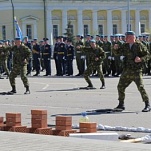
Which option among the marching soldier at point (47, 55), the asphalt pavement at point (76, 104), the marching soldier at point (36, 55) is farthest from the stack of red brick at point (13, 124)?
the marching soldier at point (36, 55)

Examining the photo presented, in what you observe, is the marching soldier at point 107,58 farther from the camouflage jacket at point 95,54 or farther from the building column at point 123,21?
the building column at point 123,21

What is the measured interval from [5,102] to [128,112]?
4529 mm

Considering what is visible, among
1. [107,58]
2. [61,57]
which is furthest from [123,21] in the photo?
[107,58]

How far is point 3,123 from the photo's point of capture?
12.5m

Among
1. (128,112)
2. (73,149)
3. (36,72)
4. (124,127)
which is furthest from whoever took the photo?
(36,72)

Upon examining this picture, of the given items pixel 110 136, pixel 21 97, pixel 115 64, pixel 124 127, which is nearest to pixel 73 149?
pixel 110 136

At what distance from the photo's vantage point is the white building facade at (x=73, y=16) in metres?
86.4

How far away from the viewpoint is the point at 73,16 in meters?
92.6

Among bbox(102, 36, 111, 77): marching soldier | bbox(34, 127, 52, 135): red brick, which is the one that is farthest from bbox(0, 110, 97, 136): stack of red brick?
bbox(102, 36, 111, 77): marching soldier

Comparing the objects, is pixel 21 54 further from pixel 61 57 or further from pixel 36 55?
pixel 36 55

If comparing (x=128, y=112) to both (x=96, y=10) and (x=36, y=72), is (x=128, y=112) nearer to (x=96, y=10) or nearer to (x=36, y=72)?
(x=36, y=72)

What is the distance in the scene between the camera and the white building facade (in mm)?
86375

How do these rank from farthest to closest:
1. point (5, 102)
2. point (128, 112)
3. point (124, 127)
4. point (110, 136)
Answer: point (5, 102)
point (128, 112)
point (124, 127)
point (110, 136)

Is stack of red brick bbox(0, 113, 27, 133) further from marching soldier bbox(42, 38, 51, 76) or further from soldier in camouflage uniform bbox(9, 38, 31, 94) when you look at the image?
marching soldier bbox(42, 38, 51, 76)
